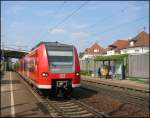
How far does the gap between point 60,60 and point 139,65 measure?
59.3 feet

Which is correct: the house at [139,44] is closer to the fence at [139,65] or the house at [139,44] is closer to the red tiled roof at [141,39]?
the red tiled roof at [141,39]

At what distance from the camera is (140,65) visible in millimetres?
32312

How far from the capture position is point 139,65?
32.5m

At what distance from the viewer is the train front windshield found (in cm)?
1565

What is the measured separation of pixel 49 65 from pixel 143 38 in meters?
60.6

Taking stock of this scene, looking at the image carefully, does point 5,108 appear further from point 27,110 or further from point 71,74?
point 71,74

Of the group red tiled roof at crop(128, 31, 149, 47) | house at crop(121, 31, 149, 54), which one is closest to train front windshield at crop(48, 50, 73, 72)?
house at crop(121, 31, 149, 54)

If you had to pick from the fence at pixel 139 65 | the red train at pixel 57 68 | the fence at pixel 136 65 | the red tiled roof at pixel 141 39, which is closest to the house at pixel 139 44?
the red tiled roof at pixel 141 39

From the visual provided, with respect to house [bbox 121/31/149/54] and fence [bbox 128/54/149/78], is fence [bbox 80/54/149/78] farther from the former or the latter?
house [bbox 121/31/149/54]

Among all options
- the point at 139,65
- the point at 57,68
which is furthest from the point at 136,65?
the point at 57,68

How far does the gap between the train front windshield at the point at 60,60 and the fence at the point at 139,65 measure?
16233 mm

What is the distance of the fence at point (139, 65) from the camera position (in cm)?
3116

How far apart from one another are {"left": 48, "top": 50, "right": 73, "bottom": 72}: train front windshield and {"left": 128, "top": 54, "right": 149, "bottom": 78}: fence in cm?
1623

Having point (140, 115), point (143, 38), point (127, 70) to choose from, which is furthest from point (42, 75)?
point (143, 38)
